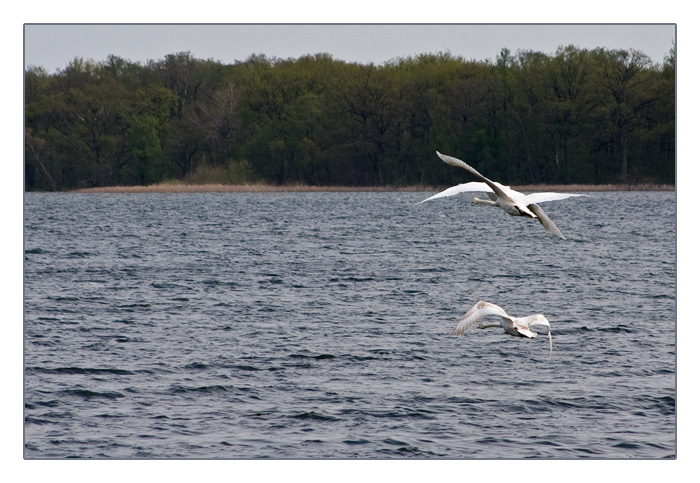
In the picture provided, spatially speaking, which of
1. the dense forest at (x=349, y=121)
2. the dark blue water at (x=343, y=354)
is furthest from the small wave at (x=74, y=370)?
the dense forest at (x=349, y=121)

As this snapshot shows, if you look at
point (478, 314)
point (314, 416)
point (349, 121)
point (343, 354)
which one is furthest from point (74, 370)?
point (349, 121)

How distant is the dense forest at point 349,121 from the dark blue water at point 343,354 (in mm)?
37341

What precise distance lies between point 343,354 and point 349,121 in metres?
73.1

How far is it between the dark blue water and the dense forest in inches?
1470

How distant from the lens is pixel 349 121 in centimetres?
9275

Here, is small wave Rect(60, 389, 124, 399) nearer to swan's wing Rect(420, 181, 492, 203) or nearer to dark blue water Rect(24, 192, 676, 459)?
dark blue water Rect(24, 192, 676, 459)

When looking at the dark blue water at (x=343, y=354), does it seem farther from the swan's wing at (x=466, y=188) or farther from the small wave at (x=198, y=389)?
the swan's wing at (x=466, y=188)

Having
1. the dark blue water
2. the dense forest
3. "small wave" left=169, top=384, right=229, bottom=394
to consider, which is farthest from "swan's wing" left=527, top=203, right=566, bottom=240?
the dense forest

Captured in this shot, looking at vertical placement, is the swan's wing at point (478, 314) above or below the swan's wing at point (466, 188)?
below

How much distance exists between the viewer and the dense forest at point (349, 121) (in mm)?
80562

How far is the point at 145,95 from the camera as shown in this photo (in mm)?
93438

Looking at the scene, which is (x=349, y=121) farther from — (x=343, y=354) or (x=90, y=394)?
(x=90, y=394)

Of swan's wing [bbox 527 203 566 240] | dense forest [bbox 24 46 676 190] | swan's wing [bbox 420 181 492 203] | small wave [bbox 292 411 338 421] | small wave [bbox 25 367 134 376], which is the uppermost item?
dense forest [bbox 24 46 676 190]

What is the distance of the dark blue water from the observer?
620 inches
